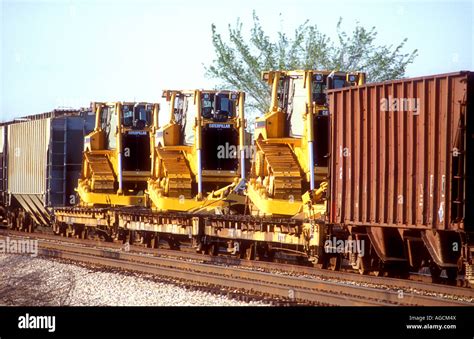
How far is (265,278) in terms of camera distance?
18297mm

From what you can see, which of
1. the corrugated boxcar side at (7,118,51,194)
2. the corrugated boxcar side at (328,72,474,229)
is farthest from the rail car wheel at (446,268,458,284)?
the corrugated boxcar side at (7,118,51,194)

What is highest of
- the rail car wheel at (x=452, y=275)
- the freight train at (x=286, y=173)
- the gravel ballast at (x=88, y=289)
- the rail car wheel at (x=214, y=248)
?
the freight train at (x=286, y=173)

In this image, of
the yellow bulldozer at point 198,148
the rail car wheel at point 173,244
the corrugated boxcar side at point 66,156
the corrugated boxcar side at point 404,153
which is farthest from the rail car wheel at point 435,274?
the corrugated boxcar side at point 66,156

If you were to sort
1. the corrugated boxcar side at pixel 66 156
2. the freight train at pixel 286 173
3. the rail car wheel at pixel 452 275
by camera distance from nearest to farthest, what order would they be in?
the freight train at pixel 286 173 → the rail car wheel at pixel 452 275 → the corrugated boxcar side at pixel 66 156

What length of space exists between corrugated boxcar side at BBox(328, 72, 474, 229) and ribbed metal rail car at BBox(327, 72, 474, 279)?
0.05ft

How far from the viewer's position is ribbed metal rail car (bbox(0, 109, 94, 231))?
3375 cm

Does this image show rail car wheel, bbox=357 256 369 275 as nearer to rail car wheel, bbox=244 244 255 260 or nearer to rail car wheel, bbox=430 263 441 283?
rail car wheel, bbox=430 263 441 283

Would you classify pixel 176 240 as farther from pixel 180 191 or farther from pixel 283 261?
pixel 283 261

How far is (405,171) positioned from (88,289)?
5906mm

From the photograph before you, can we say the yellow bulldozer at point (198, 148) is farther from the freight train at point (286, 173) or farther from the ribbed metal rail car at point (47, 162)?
the ribbed metal rail car at point (47, 162)

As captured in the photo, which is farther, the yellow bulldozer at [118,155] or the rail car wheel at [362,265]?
the yellow bulldozer at [118,155]

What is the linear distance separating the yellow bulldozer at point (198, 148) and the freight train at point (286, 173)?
0.10ft

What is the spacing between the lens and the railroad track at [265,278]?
48.7 ft
